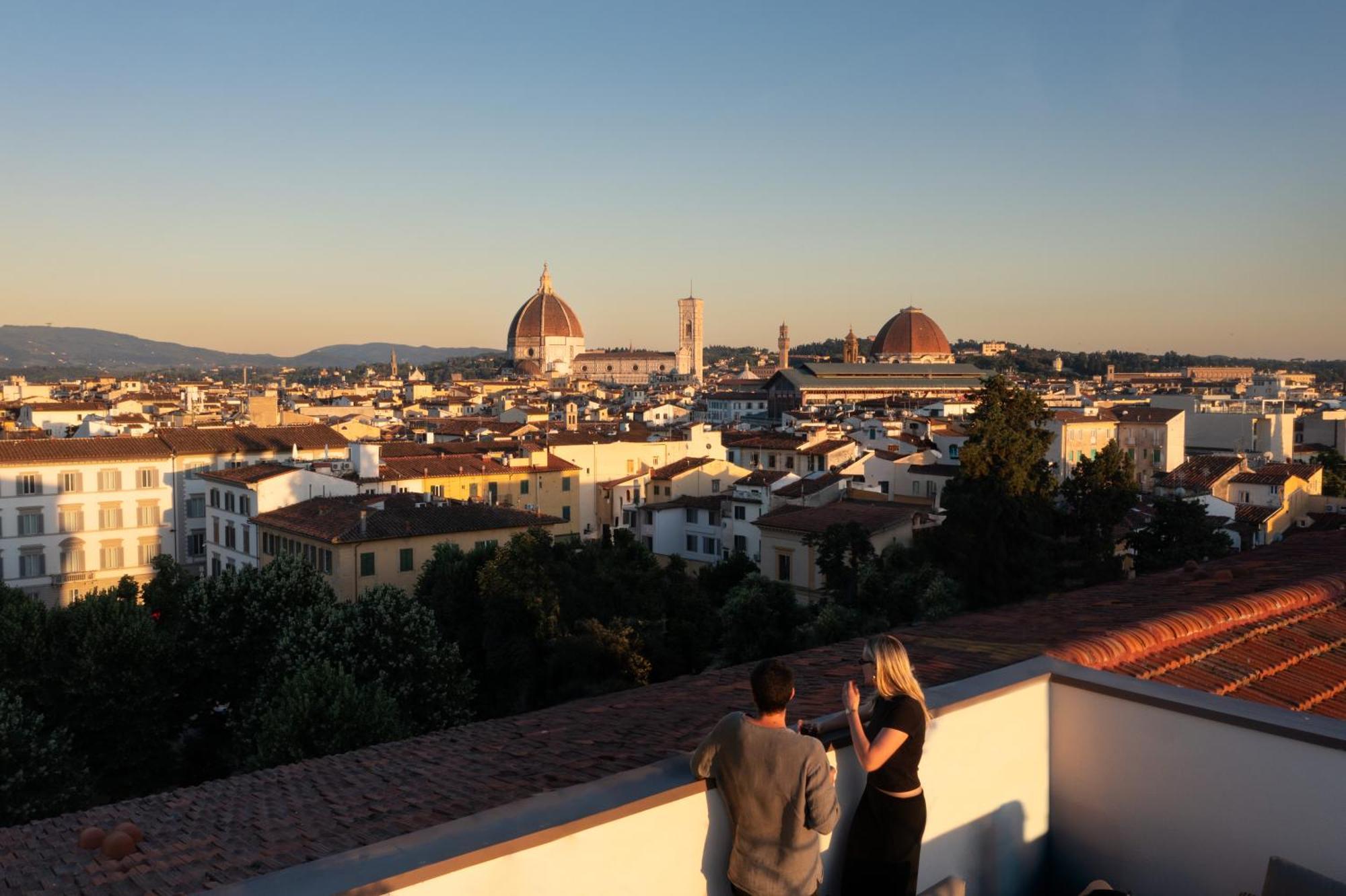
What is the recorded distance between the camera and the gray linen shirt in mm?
2770

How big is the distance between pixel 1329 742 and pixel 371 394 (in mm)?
113239

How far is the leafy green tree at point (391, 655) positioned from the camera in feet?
57.8

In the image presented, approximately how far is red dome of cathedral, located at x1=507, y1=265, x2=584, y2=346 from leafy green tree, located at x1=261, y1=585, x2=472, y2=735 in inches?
5922

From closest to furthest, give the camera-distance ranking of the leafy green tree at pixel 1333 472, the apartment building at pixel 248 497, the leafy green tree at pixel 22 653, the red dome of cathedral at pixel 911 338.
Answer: the leafy green tree at pixel 22 653, the apartment building at pixel 248 497, the leafy green tree at pixel 1333 472, the red dome of cathedral at pixel 911 338

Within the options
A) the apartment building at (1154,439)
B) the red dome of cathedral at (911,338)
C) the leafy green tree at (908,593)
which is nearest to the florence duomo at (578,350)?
the red dome of cathedral at (911,338)

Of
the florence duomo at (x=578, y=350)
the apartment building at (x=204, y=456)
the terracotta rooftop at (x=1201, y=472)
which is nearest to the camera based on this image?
the terracotta rooftop at (x=1201, y=472)

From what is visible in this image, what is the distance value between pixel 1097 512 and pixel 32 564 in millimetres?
31427

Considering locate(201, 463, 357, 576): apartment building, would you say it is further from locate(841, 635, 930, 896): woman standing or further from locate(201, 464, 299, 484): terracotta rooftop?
locate(841, 635, 930, 896): woman standing

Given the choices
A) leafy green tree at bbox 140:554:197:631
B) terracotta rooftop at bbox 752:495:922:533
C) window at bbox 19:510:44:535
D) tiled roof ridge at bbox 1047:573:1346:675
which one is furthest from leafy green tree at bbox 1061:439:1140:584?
window at bbox 19:510:44:535

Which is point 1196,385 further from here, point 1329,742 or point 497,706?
point 1329,742

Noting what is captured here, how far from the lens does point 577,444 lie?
4288 cm

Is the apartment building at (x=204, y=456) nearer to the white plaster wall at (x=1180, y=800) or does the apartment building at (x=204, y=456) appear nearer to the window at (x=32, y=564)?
the window at (x=32, y=564)

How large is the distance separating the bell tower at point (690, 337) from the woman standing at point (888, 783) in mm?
170804

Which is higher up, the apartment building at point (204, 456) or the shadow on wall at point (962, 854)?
the shadow on wall at point (962, 854)
